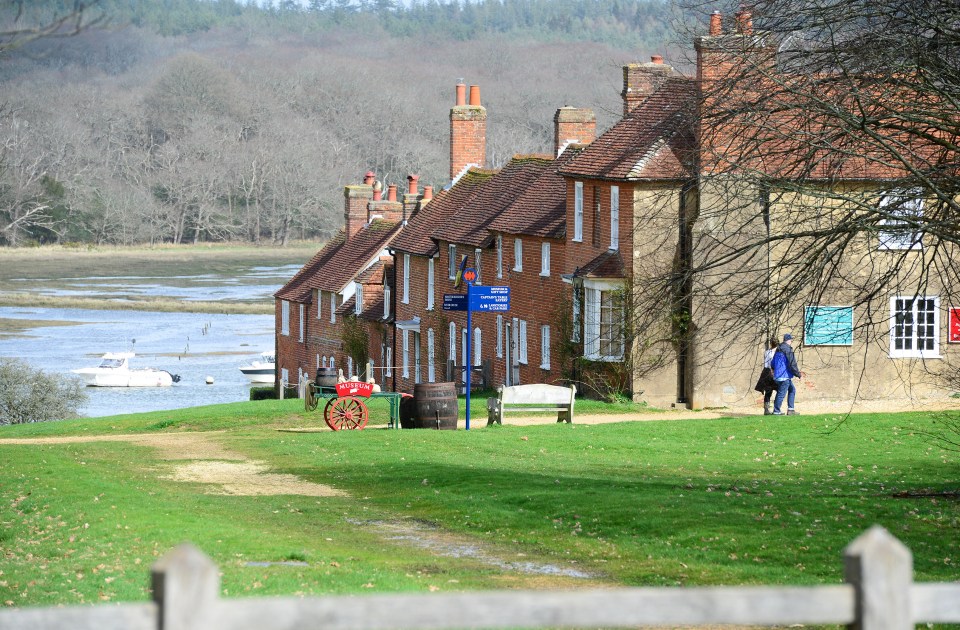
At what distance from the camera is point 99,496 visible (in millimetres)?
18469

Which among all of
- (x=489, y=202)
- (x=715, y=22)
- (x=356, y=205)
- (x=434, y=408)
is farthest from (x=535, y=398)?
(x=356, y=205)

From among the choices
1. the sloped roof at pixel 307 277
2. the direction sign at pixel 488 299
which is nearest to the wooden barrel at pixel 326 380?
the direction sign at pixel 488 299

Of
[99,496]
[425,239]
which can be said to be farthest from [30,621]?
[425,239]

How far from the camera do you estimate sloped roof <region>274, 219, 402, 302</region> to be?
194 feet

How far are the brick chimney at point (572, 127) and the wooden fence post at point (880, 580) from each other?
4241 cm

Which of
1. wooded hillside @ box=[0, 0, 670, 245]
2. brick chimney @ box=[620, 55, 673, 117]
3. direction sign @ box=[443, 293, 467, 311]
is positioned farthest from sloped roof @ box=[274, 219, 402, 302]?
wooded hillside @ box=[0, 0, 670, 245]

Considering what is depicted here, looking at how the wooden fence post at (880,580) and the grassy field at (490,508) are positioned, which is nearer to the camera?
the wooden fence post at (880,580)

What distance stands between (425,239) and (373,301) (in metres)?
4.91

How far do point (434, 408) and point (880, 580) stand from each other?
25.0m

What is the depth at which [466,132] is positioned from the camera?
55.9 meters

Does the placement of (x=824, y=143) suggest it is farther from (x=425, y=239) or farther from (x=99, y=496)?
(x=425, y=239)

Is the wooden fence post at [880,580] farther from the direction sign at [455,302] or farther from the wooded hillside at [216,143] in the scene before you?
the wooded hillside at [216,143]

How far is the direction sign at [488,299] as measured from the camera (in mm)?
27922

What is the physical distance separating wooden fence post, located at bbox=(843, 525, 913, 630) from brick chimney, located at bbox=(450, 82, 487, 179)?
5036 cm
